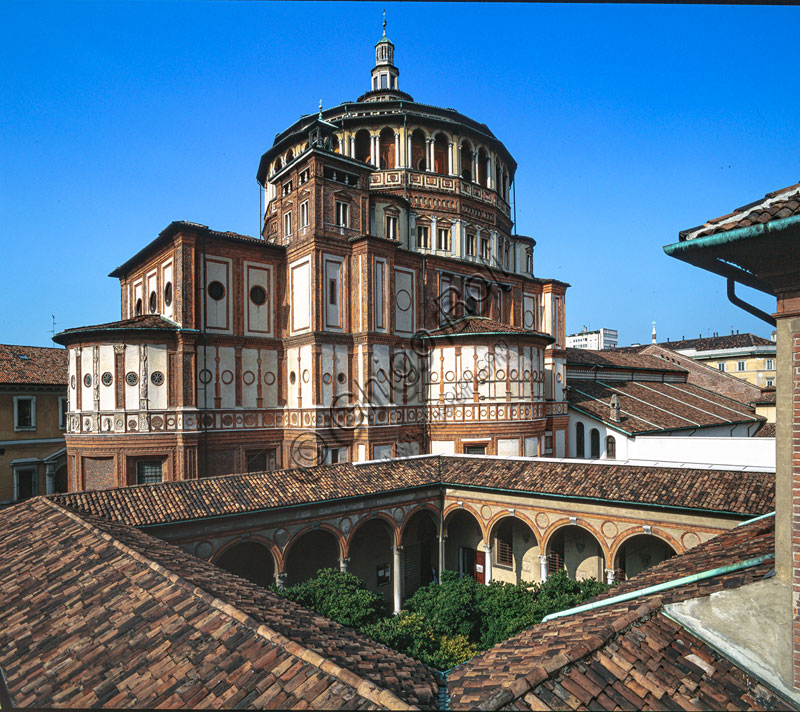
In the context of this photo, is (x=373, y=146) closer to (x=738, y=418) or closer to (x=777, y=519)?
(x=777, y=519)

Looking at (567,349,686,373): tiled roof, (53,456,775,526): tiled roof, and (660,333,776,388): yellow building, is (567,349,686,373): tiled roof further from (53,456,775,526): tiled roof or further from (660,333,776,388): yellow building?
(53,456,775,526): tiled roof

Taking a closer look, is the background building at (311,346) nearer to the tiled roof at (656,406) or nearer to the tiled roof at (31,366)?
the tiled roof at (656,406)

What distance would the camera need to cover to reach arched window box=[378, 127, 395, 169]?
91.2ft

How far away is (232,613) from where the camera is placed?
19.8 ft

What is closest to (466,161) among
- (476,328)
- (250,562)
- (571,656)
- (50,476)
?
(476,328)

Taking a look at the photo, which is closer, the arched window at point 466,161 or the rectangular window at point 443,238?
the rectangular window at point 443,238

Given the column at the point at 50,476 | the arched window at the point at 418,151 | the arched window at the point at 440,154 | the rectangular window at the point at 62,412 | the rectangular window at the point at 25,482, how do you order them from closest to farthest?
the rectangular window at the point at 25,482 → the arched window at the point at 418,151 → the arched window at the point at 440,154 → the column at the point at 50,476 → the rectangular window at the point at 62,412

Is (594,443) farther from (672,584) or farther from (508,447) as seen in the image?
(672,584)

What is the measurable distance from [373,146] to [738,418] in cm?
2935

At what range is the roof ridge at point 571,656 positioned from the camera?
4.25 meters

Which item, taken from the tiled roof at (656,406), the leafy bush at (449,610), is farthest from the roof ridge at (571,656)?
the tiled roof at (656,406)

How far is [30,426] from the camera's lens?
28.2 meters

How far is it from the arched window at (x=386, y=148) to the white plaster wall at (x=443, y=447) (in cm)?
1466

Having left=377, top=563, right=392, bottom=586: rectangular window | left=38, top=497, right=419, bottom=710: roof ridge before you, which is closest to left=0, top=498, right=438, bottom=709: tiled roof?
left=38, top=497, right=419, bottom=710: roof ridge
